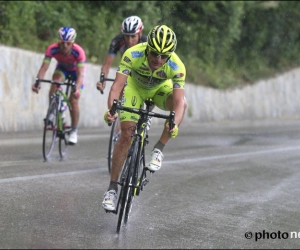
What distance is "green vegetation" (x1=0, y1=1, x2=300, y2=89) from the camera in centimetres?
1923

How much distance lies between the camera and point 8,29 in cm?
1803

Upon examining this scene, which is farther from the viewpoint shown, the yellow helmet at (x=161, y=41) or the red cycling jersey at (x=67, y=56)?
the red cycling jersey at (x=67, y=56)

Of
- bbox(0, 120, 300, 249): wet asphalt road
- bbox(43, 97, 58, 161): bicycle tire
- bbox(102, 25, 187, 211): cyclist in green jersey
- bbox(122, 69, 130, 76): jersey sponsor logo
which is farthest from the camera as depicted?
bbox(43, 97, 58, 161): bicycle tire

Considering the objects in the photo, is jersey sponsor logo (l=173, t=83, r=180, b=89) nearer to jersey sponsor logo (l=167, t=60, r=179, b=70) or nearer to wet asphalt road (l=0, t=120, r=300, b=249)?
jersey sponsor logo (l=167, t=60, r=179, b=70)

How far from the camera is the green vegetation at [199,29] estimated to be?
63.1ft

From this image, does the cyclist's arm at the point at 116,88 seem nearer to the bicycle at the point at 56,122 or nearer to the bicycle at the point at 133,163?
the bicycle at the point at 133,163

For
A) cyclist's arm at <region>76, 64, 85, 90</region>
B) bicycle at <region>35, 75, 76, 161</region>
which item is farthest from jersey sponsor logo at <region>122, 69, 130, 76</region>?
cyclist's arm at <region>76, 64, 85, 90</region>

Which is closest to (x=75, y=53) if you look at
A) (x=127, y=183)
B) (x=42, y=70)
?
(x=42, y=70)

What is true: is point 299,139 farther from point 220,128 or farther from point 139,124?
point 139,124

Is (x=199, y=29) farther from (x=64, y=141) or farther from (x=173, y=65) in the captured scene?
(x=173, y=65)

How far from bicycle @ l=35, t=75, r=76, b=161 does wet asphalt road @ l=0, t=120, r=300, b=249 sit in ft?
0.92

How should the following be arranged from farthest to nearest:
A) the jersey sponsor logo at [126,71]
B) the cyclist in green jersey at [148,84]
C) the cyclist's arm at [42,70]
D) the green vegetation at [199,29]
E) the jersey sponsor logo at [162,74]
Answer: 1. the green vegetation at [199,29]
2. the cyclist's arm at [42,70]
3. the jersey sponsor logo at [162,74]
4. the jersey sponsor logo at [126,71]
5. the cyclist in green jersey at [148,84]

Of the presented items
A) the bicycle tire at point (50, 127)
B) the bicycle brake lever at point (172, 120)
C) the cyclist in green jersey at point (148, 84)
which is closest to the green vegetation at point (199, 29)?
the bicycle tire at point (50, 127)

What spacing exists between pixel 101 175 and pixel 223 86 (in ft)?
54.2
